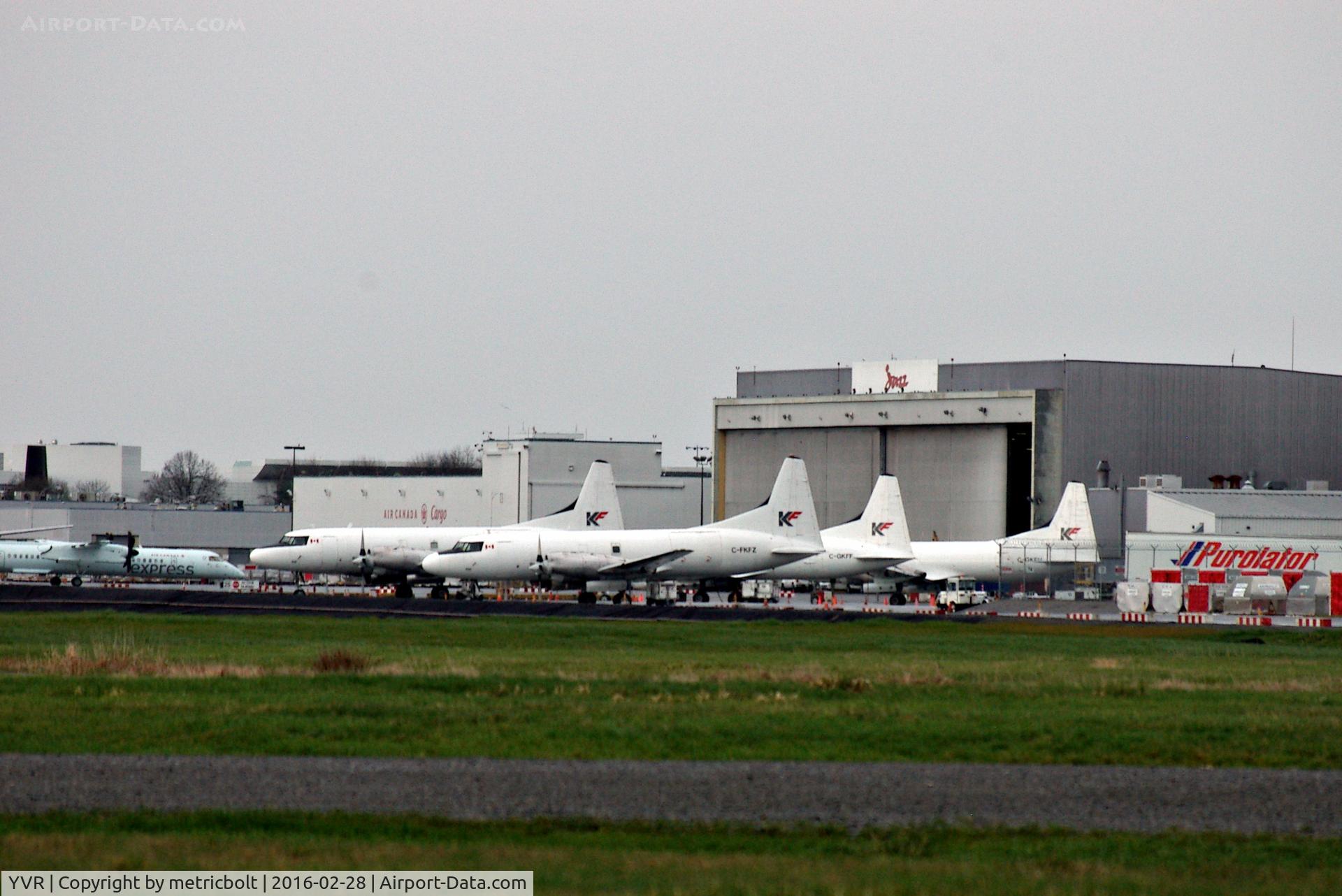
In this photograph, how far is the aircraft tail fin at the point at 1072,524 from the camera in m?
93.1

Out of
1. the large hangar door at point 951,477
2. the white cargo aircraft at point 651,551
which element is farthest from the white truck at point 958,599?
the large hangar door at point 951,477

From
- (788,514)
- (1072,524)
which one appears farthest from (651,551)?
(1072,524)

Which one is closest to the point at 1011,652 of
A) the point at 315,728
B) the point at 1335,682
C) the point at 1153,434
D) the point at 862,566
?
the point at 1335,682

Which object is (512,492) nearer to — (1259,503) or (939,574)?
(939,574)

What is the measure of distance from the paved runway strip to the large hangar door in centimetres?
8668

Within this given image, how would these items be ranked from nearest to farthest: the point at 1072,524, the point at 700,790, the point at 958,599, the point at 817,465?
the point at 700,790 < the point at 958,599 < the point at 1072,524 < the point at 817,465

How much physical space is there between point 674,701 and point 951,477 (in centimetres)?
8320

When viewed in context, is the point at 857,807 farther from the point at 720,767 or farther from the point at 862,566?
the point at 862,566

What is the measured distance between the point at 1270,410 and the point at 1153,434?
32.6ft

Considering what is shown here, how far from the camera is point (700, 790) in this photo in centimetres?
1758

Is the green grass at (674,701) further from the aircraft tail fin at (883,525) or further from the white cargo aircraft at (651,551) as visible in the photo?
the aircraft tail fin at (883,525)

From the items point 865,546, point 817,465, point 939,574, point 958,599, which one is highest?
point 817,465

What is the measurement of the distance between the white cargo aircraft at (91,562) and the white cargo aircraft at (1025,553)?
4185cm

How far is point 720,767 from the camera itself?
19.2 m
